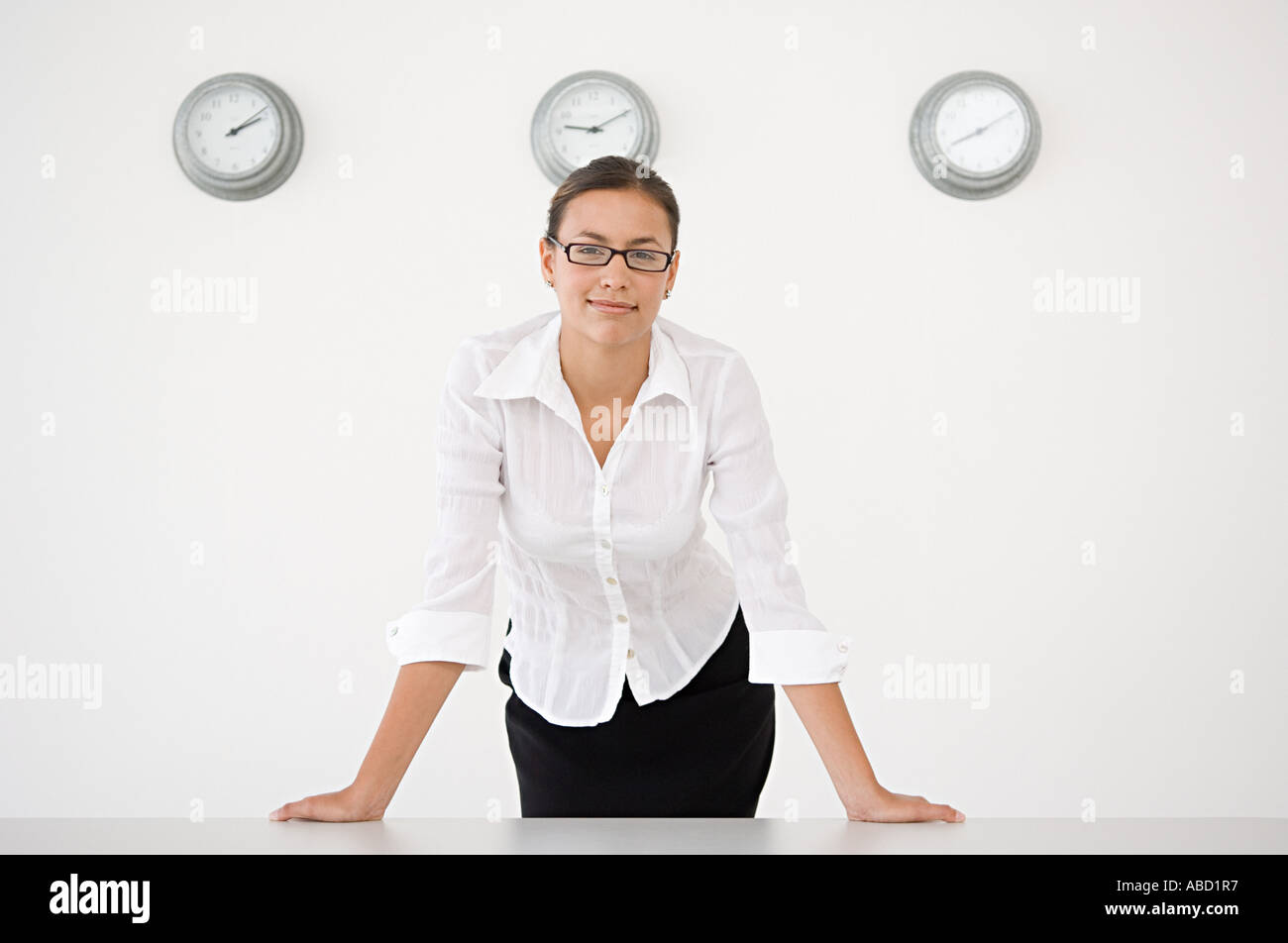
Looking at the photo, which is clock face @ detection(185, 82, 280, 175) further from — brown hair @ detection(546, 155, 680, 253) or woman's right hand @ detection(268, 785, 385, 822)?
woman's right hand @ detection(268, 785, 385, 822)

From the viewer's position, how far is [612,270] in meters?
1.53

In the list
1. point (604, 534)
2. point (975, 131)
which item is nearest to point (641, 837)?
point (604, 534)

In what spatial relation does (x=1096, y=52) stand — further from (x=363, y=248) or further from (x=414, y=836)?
(x=414, y=836)

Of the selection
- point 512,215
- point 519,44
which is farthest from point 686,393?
point 519,44

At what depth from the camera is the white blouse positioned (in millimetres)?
1454

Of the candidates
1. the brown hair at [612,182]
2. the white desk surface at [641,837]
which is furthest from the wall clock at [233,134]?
the white desk surface at [641,837]

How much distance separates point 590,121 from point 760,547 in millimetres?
1868

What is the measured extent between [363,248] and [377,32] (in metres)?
0.60

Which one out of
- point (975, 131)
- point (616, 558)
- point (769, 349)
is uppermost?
point (975, 131)

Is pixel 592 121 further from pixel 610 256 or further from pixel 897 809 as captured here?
pixel 897 809

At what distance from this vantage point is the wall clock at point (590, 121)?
3031 millimetres

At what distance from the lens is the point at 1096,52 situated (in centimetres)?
313

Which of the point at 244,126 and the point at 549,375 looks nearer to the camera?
the point at 549,375

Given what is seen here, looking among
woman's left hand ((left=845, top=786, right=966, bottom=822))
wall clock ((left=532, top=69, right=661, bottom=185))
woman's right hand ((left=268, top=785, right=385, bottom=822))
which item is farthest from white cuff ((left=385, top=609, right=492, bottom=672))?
wall clock ((left=532, top=69, right=661, bottom=185))
